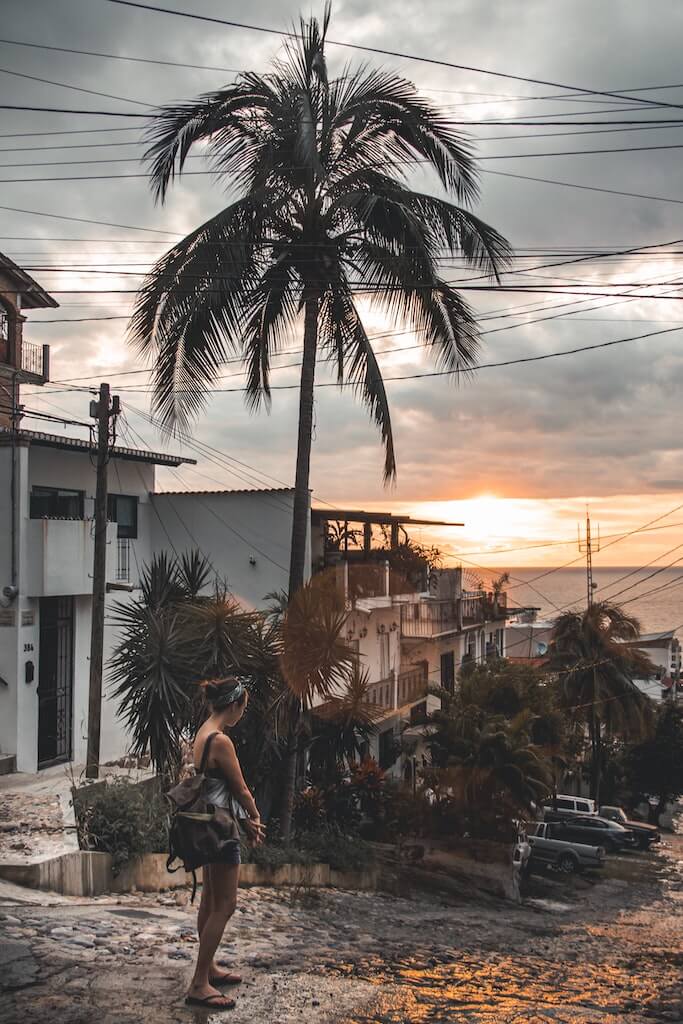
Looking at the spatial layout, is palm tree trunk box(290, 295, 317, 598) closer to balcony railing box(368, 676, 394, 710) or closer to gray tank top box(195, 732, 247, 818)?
gray tank top box(195, 732, 247, 818)

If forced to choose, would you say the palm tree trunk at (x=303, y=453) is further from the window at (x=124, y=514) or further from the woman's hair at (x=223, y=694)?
the woman's hair at (x=223, y=694)

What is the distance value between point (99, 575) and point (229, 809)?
36.4ft

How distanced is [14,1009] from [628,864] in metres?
27.7

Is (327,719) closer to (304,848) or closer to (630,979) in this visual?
(304,848)

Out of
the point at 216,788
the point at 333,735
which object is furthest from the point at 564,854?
the point at 216,788

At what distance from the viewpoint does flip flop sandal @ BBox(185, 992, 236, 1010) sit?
480 cm

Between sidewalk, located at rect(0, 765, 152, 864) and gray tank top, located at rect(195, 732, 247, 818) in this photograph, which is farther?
sidewalk, located at rect(0, 765, 152, 864)

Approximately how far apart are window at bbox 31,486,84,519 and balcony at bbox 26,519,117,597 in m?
1.32

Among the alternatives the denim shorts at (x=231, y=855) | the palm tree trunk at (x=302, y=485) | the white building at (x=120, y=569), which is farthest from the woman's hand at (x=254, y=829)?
the palm tree trunk at (x=302, y=485)

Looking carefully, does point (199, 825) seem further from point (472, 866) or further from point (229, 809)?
point (472, 866)

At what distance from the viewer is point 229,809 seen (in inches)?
194

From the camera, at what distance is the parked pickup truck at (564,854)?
26802 mm

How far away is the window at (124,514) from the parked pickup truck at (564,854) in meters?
14.5

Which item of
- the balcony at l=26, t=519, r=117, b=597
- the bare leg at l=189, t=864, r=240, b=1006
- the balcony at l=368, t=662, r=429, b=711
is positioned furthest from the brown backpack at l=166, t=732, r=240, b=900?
the balcony at l=368, t=662, r=429, b=711
